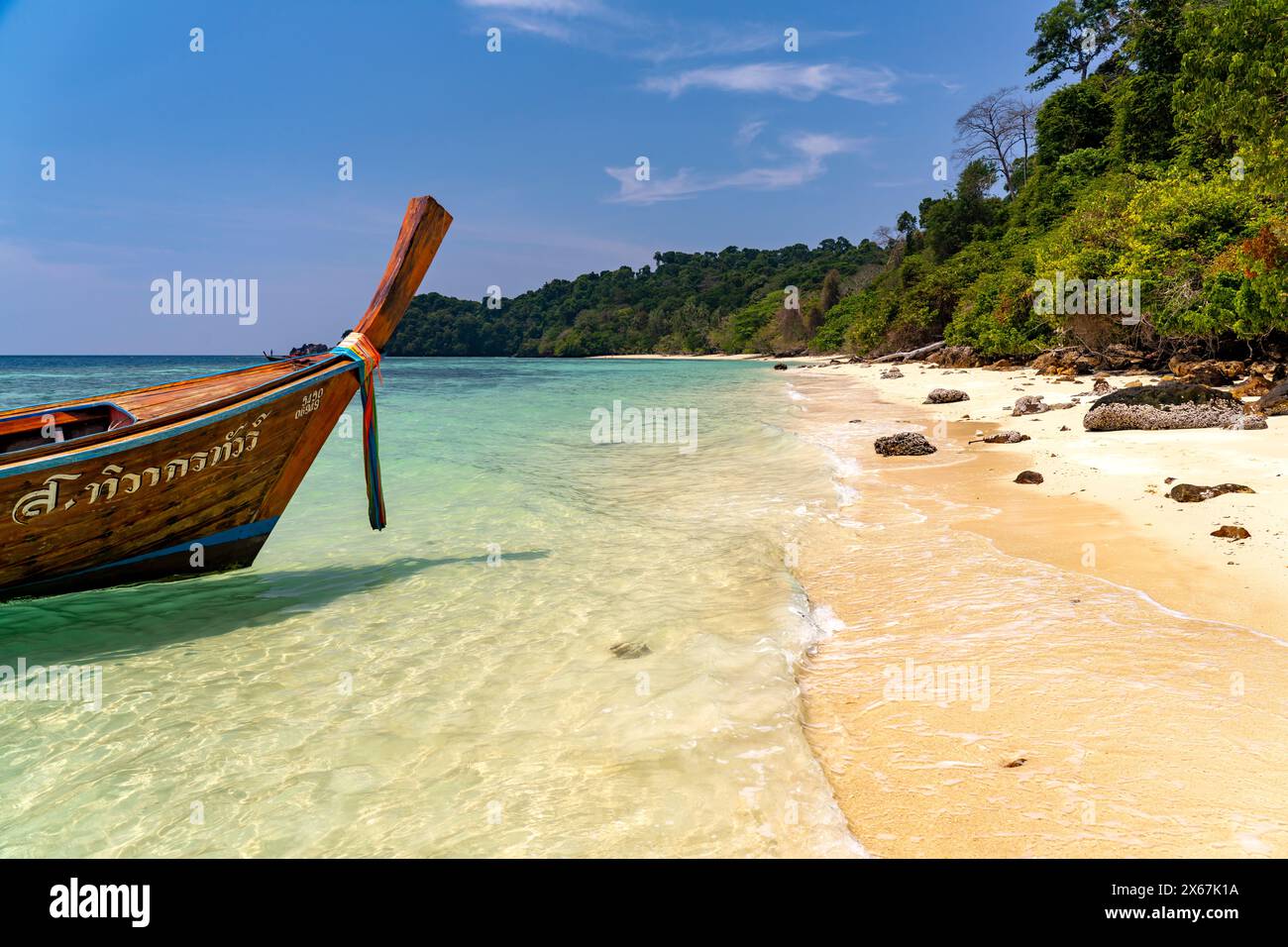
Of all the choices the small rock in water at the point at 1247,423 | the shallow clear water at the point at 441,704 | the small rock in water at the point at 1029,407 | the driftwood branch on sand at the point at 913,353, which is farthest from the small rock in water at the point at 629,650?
the driftwood branch on sand at the point at 913,353

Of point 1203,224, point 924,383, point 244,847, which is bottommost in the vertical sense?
point 244,847

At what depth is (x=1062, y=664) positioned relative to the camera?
4.23 meters

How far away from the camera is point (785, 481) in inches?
449

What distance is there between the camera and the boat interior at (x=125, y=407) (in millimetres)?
6719

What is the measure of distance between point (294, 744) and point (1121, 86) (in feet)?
180

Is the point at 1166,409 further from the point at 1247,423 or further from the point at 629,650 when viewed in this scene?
the point at 629,650

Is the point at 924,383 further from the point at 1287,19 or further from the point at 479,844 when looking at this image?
the point at 479,844

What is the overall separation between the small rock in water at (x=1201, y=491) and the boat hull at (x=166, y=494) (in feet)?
28.8

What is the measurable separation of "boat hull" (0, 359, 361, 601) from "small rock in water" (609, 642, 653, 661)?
3889 millimetres

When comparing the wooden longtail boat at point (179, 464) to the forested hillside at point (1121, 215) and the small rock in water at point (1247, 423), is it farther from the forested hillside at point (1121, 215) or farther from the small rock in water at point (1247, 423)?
the forested hillside at point (1121, 215)

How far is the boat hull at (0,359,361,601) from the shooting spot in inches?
207

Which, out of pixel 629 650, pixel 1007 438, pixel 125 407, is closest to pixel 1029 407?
pixel 1007 438

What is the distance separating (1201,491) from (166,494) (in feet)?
33.4
